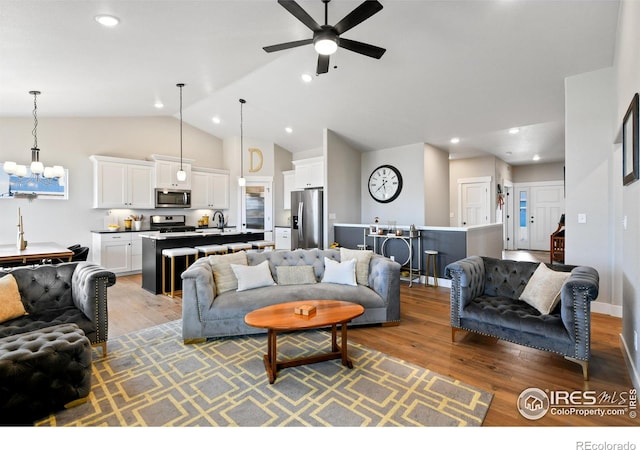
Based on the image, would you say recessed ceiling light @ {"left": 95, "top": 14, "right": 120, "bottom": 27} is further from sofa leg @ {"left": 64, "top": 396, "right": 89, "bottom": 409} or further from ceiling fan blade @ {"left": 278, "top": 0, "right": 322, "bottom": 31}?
sofa leg @ {"left": 64, "top": 396, "right": 89, "bottom": 409}

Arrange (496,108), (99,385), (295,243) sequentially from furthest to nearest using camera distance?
1. (295,243)
2. (496,108)
3. (99,385)

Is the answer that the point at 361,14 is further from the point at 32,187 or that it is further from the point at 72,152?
the point at 32,187

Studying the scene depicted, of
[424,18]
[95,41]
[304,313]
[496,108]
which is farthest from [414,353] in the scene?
[95,41]

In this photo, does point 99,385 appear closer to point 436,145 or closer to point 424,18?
point 424,18

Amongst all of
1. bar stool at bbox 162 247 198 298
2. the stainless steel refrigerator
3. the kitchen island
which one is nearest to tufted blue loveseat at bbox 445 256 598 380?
bar stool at bbox 162 247 198 298

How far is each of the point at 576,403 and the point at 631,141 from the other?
193 cm

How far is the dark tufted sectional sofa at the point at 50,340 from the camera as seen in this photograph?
6.08 feet

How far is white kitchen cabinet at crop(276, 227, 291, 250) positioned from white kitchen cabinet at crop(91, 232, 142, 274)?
3066 millimetres

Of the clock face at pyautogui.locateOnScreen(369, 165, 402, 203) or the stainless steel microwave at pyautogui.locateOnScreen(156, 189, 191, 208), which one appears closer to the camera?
the clock face at pyautogui.locateOnScreen(369, 165, 402, 203)

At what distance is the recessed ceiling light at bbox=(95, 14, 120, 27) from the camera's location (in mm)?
2896

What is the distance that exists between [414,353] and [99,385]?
2428 millimetres

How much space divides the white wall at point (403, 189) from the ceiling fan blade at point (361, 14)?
416 cm

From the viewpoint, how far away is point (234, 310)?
3.07 m

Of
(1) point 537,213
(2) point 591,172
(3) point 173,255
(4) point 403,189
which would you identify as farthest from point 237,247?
(1) point 537,213
